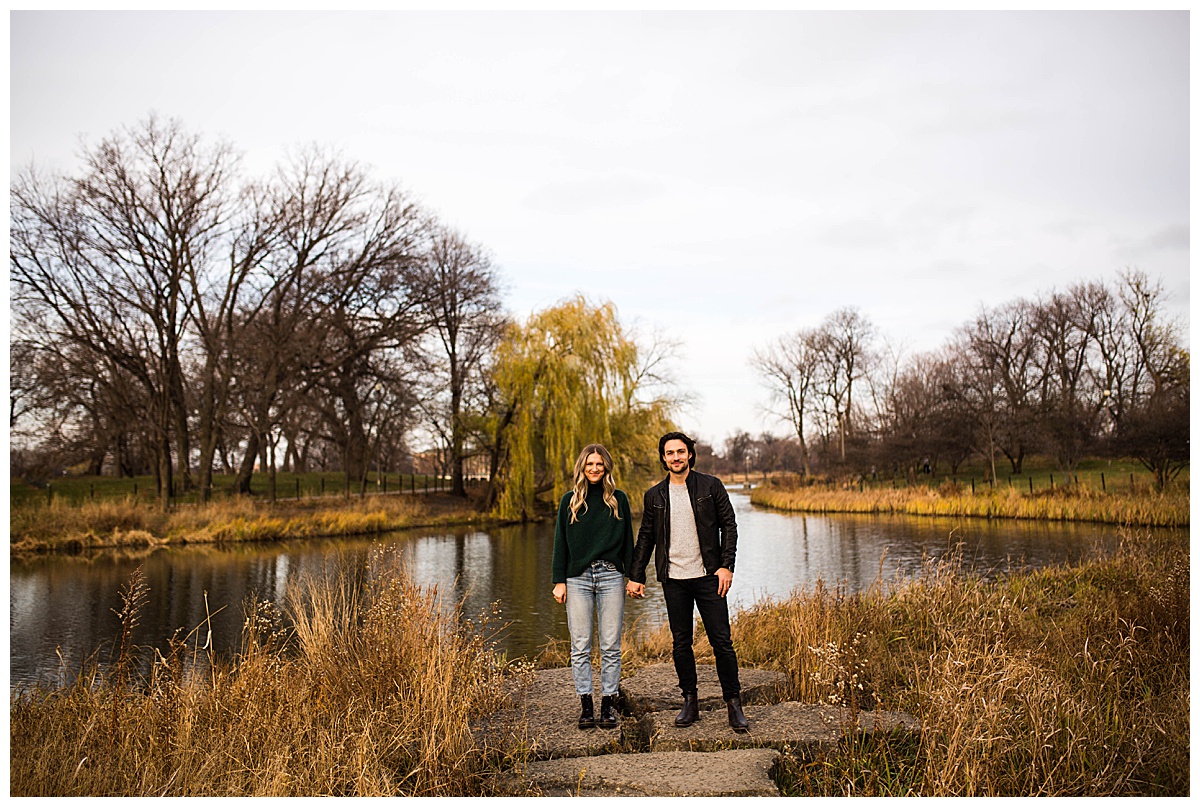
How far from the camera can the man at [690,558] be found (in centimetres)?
463

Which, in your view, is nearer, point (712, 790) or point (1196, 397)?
point (712, 790)

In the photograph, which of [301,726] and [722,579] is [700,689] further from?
[301,726]

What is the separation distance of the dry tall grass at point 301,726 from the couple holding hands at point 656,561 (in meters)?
0.81

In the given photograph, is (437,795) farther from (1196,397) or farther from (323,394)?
(323,394)

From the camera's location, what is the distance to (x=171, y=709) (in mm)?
4520

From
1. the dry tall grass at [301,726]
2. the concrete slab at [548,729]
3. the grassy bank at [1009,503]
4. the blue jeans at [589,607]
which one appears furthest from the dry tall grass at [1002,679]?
the grassy bank at [1009,503]

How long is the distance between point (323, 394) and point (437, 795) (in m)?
25.2

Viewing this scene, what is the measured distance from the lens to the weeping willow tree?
2439 cm

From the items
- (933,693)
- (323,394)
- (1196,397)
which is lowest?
(933,693)

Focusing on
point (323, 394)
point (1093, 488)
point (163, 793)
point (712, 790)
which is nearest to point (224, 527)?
point (323, 394)

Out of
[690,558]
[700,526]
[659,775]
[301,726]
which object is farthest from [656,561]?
[301,726]

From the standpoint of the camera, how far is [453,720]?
438 centimetres

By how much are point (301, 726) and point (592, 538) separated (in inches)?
72.7

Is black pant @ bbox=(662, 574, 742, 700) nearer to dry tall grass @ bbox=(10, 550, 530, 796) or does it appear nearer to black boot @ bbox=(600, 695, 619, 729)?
black boot @ bbox=(600, 695, 619, 729)
